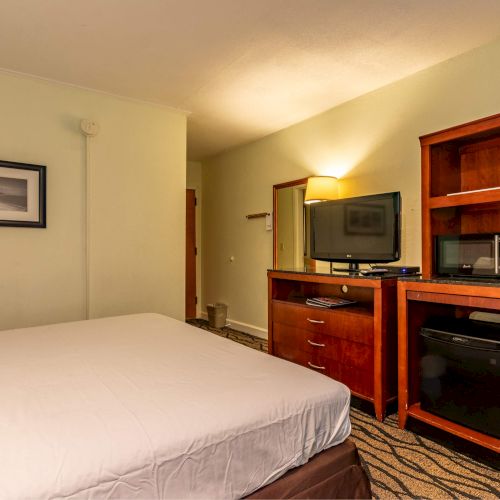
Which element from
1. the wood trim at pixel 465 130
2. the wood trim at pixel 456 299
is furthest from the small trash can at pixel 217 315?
the wood trim at pixel 465 130

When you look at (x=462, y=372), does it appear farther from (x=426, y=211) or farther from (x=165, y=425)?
(x=165, y=425)

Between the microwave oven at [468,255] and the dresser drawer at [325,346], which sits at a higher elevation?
the microwave oven at [468,255]

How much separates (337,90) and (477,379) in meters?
2.44

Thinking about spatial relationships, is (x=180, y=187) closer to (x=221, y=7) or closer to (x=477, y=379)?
(x=221, y=7)

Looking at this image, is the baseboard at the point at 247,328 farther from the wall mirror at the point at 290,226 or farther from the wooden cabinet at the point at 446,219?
the wooden cabinet at the point at 446,219

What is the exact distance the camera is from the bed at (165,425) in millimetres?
906

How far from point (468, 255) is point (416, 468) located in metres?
1.16

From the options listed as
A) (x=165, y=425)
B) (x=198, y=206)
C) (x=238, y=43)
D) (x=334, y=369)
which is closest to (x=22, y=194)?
(x=238, y=43)

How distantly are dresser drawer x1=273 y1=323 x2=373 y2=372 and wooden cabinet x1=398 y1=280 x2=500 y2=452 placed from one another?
9.4 inches

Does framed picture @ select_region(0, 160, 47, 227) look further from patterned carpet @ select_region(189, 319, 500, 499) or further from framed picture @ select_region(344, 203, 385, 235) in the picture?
patterned carpet @ select_region(189, 319, 500, 499)

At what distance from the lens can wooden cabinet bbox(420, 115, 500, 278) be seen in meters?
2.33

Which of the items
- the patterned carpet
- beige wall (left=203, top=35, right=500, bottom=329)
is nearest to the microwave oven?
beige wall (left=203, top=35, right=500, bottom=329)

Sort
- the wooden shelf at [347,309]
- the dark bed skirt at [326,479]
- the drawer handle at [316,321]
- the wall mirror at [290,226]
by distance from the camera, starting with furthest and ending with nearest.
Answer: the wall mirror at [290,226], the drawer handle at [316,321], the wooden shelf at [347,309], the dark bed skirt at [326,479]

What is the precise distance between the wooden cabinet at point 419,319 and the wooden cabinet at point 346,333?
0.43ft
